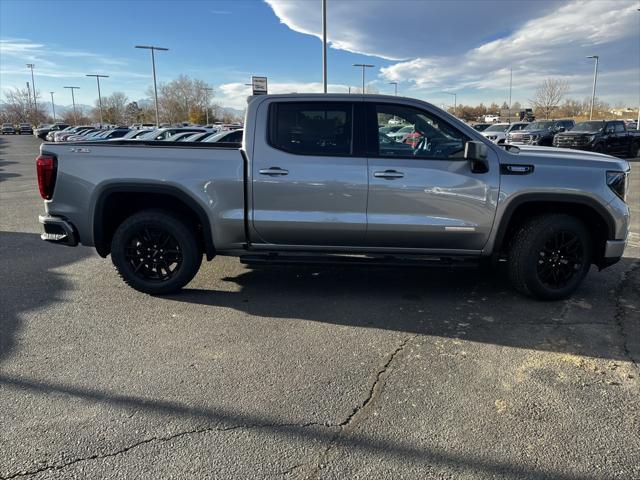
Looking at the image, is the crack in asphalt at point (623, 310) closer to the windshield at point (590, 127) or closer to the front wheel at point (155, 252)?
the front wheel at point (155, 252)

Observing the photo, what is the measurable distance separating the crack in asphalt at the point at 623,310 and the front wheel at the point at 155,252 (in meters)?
3.81

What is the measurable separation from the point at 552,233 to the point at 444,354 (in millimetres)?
1792

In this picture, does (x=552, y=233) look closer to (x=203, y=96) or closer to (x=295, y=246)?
(x=295, y=246)

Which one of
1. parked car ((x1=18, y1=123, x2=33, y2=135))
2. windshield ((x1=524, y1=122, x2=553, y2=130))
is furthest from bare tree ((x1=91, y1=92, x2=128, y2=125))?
windshield ((x1=524, y1=122, x2=553, y2=130))

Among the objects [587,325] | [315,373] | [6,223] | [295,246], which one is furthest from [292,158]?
[6,223]

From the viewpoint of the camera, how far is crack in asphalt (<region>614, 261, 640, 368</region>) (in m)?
3.79

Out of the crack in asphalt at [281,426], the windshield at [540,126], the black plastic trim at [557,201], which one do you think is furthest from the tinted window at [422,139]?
the windshield at [540,126]

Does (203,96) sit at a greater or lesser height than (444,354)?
greater

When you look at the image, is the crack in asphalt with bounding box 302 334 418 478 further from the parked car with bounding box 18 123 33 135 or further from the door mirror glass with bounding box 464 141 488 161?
the parked car with bounding box 18 123 33 135

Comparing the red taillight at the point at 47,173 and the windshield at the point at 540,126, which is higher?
the windshield at the point at 540,126

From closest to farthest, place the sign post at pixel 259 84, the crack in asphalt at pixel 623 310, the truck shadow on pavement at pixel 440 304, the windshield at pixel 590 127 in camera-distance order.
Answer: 1. the crack in asphalt at pixel 623 310
2. the truck shadow on pavement at pixel 440 304
3. the sign post at pixel 259 84
4. the windshield at pixel 590 127

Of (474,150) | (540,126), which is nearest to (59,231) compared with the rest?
(474,150)

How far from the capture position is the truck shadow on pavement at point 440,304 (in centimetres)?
413

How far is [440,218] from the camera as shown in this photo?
15.3ft
